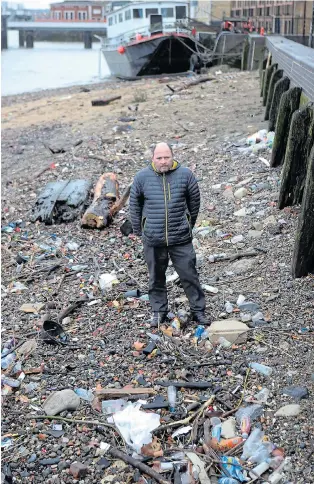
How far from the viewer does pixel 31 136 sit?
50.1 ft

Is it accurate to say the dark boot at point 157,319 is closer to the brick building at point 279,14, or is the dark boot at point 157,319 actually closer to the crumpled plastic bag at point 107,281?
the crumpled plastic bag at point 107,281

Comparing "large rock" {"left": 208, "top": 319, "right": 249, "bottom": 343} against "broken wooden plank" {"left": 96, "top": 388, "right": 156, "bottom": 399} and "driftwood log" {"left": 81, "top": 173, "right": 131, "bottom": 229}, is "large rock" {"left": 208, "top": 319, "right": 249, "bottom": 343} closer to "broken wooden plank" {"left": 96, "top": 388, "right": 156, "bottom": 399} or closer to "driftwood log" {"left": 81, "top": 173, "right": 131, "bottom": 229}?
"broken wooden plank" {"left": 96, "top": 388, "right": 156, "bottom": 399}

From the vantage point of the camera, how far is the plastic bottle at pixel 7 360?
5.02m

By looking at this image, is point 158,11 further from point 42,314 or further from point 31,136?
point 42,314

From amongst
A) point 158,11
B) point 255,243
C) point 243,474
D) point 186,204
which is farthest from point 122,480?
point 158,11

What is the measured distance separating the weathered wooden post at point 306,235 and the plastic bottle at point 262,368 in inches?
50.8

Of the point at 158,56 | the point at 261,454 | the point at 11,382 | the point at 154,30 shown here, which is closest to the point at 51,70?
the point at 154,30

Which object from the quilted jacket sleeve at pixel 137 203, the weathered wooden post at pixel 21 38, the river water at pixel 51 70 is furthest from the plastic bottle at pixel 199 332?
the weathered wooden post at pixel 21 38

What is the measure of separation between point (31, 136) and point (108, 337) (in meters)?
11.0

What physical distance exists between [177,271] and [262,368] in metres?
1.14

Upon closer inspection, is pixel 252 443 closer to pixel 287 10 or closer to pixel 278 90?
pixel 278 90

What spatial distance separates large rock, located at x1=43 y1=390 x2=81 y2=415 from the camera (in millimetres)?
4238

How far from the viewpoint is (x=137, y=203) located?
4.99m

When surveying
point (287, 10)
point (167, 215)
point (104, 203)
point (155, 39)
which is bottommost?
point (104, 203)
